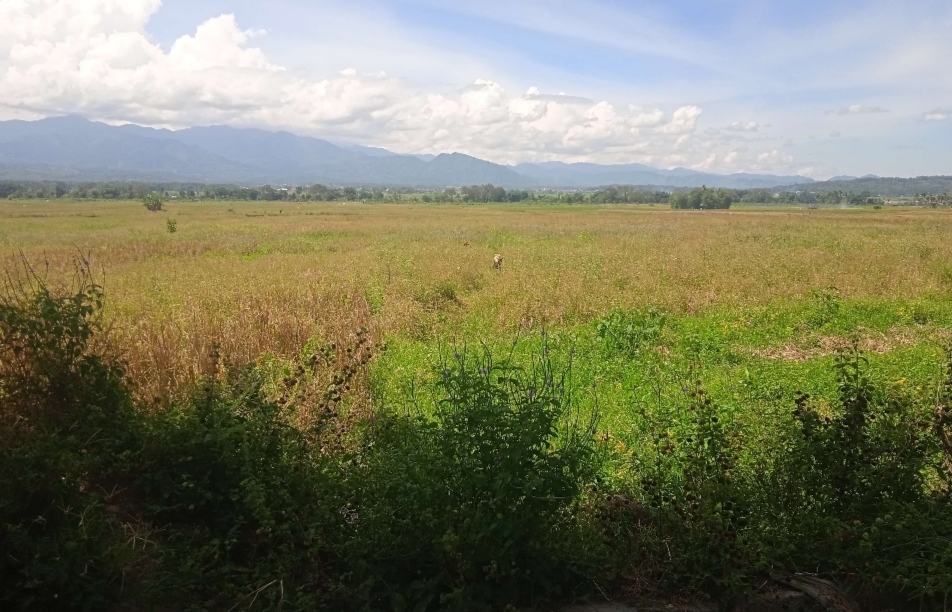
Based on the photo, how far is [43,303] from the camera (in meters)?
4.44

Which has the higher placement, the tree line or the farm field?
the tree line

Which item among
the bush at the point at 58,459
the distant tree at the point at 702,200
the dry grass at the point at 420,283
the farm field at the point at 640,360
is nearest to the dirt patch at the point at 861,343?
the farm field at the point at 640,360

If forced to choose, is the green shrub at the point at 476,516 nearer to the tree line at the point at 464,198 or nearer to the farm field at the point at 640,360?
the farm field at the point at 640,360

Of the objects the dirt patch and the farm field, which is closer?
the farm field

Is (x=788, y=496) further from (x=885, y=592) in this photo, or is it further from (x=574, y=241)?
(x=574, y=241)

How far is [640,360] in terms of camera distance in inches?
344

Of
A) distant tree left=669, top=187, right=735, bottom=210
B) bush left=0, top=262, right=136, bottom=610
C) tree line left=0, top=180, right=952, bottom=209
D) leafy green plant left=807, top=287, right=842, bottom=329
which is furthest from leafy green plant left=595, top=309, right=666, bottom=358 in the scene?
distant tree left=669, top=187, right=735, bottom=210

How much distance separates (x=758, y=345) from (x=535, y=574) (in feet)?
24.5

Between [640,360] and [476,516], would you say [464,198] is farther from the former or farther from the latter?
[476,516]

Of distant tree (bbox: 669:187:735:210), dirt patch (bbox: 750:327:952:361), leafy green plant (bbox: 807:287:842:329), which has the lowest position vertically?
dirt patch (bbox: 750:327:952:361)

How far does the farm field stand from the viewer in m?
3.81

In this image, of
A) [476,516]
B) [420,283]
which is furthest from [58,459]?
[420,283]

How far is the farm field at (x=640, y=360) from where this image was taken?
3814 mm

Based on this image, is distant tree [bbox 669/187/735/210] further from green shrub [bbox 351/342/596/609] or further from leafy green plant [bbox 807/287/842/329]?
green shrub [bbox 351/342/596/609]
